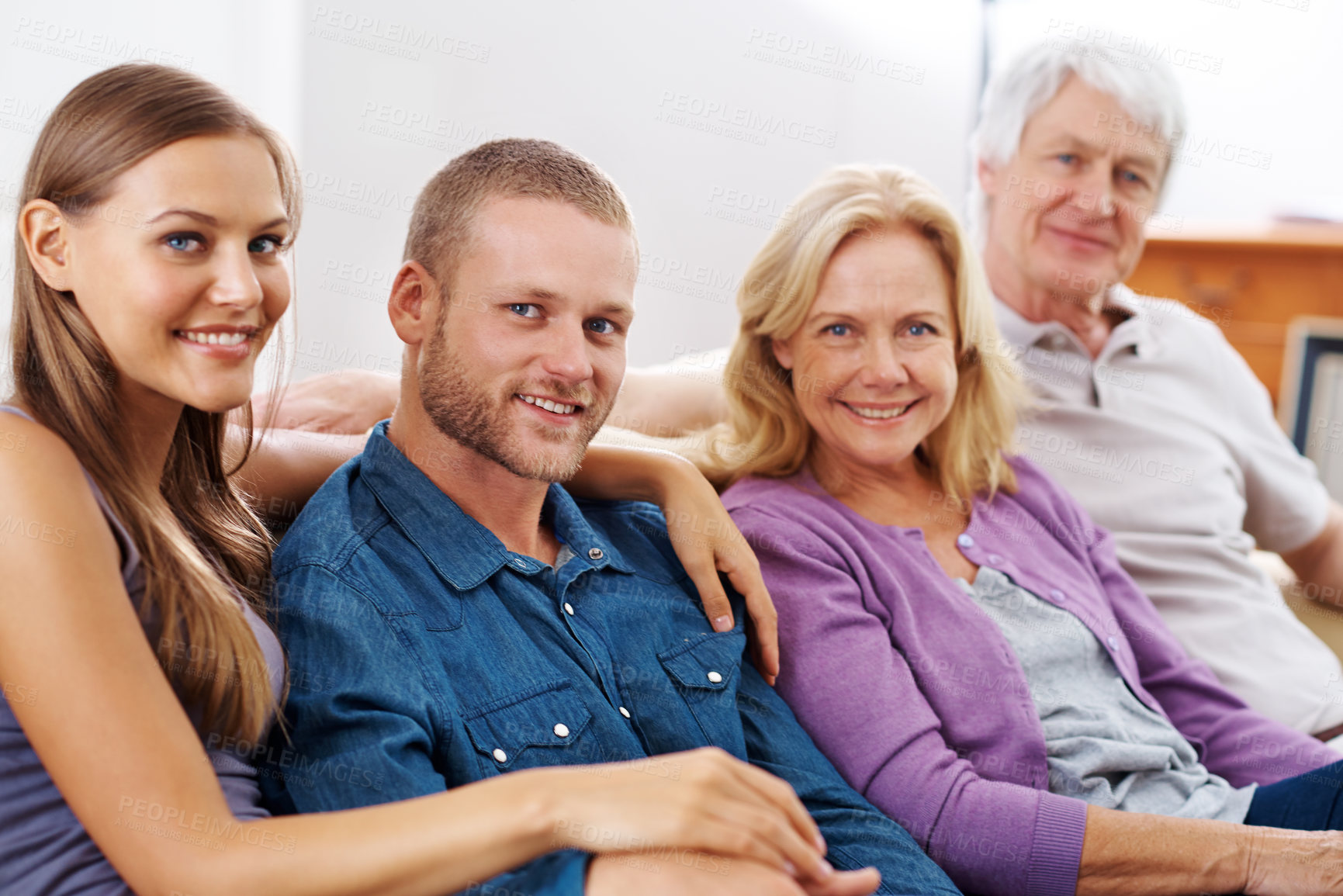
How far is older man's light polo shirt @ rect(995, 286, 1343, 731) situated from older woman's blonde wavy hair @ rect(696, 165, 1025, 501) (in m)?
0.31

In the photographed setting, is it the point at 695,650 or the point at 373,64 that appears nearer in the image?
the point at 695,650

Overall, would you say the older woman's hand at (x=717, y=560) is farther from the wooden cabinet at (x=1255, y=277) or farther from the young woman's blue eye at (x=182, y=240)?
the wooden cabinet at (x=1255, y=277)

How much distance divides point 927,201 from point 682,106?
6.85 ft

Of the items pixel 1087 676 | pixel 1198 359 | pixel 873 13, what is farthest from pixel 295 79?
pixel 1087 676

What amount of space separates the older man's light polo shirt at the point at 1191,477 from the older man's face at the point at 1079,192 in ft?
0.33

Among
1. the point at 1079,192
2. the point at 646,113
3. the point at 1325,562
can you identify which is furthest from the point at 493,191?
the point at 646,113

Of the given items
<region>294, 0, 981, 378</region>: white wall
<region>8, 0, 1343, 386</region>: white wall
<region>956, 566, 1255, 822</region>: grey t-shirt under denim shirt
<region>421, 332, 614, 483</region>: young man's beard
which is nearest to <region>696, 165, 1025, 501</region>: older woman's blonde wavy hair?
<region>956, 566, 1255, 822</region>: grey t-shirt under denim shirt

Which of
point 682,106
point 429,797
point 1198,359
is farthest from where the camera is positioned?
point 682,106

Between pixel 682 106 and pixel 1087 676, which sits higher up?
pixel 682 106

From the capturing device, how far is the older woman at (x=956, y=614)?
4.03ft

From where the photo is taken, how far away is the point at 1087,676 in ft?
4.91

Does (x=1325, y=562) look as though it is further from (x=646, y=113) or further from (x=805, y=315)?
(x=646, y=113)

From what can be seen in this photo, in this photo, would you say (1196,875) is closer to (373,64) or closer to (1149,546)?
(1149,546)

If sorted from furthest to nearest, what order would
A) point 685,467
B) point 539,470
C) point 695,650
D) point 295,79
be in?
1. point 295,79
2. point 685,467
3. point 695,650
4. point 539,470
